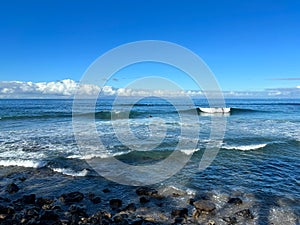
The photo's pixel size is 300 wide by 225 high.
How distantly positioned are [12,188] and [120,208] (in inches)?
146

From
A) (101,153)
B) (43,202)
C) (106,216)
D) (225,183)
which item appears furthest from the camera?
(101,153)

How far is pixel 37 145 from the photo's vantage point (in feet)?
50.3

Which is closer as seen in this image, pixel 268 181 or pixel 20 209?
pixel 20 209

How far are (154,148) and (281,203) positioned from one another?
8413mm

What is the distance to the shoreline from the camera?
6.54m

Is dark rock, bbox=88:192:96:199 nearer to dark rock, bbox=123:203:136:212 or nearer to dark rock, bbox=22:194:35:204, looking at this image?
dark rock, bbox=123:203:136:212

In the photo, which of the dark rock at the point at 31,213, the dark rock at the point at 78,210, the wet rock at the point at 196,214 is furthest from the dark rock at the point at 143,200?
the dark rock at the point at 31,213

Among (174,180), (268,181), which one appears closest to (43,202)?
(174,180)

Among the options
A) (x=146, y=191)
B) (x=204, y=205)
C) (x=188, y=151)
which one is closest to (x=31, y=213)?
(x=146, y=191)

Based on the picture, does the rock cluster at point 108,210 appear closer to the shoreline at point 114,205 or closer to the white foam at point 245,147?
the shoreline at point 114,205

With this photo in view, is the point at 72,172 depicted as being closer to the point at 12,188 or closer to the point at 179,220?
the point at 12,188

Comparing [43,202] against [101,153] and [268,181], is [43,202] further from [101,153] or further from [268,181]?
[268,181]

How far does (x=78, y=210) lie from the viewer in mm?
6957

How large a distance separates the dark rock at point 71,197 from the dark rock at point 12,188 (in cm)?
171
